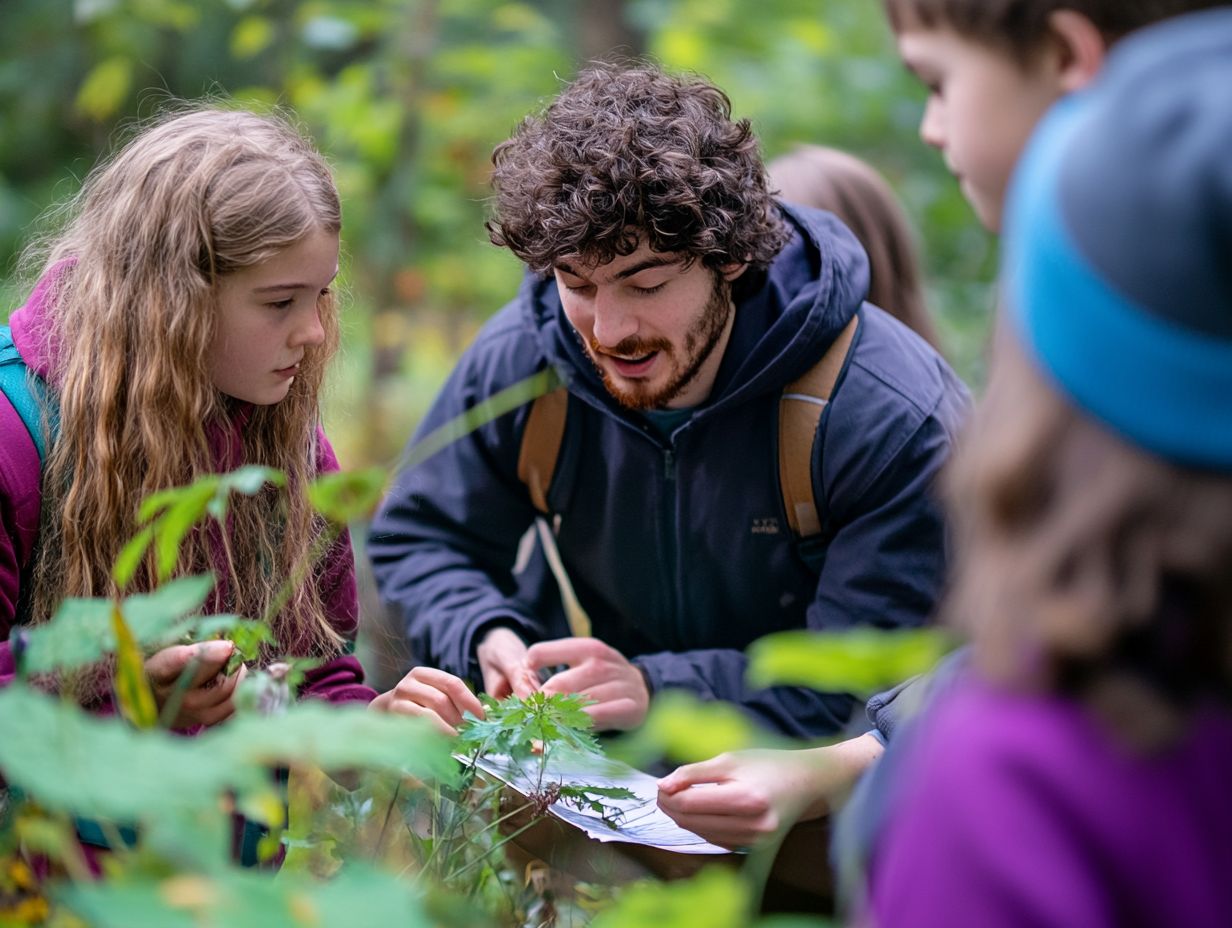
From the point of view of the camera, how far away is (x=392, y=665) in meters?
3.55

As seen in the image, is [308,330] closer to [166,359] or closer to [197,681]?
[166,359]

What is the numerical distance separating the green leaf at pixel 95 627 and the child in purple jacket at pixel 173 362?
0.70m

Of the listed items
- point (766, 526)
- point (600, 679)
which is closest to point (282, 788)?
point (600, 679)

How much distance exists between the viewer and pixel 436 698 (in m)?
2.41

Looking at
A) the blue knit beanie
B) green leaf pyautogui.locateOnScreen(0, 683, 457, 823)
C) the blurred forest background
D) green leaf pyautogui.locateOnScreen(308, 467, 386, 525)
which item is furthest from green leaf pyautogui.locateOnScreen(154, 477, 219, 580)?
the blurred forest background

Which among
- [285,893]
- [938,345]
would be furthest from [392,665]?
[285,893]

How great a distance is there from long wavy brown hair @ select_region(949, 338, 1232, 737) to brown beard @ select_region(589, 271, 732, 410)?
167 cm

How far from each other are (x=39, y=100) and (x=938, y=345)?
5.70 m

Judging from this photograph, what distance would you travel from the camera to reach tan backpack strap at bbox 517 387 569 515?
2.96m

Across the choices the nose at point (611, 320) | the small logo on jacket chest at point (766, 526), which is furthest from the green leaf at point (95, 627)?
the small logo on jacket chest at point (766, 526)

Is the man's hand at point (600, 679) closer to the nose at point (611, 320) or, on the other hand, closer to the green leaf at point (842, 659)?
the nose at point (611, 320)

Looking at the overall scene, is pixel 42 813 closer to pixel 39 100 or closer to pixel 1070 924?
pixel 1070 924

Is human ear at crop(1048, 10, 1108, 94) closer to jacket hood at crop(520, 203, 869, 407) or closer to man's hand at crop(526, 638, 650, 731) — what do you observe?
jacket hood at crop(520, 203, 869, 407)

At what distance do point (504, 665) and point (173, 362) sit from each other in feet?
3.14
